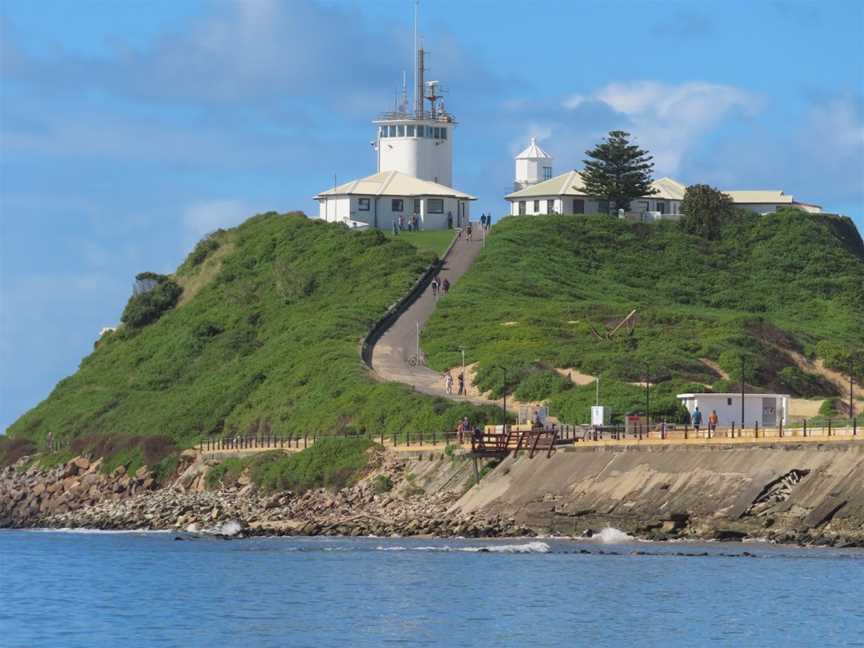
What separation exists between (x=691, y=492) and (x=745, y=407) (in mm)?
16790

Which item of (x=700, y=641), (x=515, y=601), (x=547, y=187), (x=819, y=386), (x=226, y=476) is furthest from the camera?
(x=547, y=187)

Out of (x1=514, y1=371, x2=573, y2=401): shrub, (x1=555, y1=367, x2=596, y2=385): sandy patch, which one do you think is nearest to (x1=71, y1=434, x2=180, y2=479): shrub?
(x1=514, y1=371, x2=573, y2=401): shrub

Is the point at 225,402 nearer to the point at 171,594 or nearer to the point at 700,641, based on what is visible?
the point at 171,594

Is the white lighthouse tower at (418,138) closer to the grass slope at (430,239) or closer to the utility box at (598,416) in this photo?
the grass slope at (430,239)

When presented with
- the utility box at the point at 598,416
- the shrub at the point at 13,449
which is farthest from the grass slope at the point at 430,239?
the utility box at the point at 598,416

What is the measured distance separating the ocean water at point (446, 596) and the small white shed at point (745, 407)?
16.5 m

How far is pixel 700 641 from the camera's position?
158 feet

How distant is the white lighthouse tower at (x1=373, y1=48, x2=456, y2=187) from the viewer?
151 m

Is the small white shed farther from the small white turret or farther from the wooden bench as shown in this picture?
the small white turret

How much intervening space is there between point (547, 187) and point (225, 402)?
46032 millimetres

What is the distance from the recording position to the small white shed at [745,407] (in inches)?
3403

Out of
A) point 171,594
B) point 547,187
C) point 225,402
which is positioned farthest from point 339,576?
point 547,187

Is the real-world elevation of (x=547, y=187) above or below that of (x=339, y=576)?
above

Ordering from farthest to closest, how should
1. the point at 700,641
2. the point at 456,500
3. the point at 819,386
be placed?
the point at 819,386
the point at 456,500
the point at 700,641
